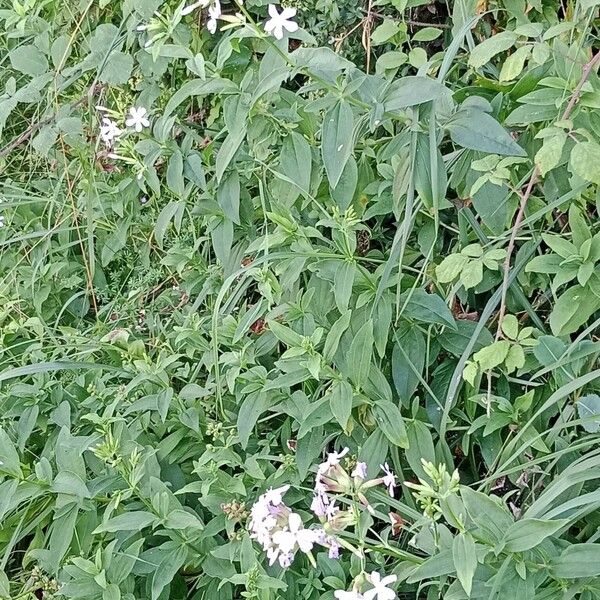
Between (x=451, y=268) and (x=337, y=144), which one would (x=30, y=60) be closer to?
(x=337, y=144)

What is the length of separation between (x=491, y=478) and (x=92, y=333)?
1.12m

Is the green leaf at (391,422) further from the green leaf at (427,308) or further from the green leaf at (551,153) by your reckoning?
the green leaf at (551,153)

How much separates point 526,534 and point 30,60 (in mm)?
1668

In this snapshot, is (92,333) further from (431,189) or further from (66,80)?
(431,189)

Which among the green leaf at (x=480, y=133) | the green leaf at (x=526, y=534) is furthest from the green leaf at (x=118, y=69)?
the green leaf at (x=526, y=534)

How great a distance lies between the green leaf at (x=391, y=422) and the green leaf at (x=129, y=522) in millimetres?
416

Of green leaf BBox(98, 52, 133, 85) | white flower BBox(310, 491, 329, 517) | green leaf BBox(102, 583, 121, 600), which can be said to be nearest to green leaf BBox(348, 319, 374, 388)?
white flower BBox(310, 491, 329, 517)

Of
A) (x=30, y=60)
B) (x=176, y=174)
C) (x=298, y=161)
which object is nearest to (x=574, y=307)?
(x=298, y=161)

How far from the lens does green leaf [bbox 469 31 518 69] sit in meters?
1.28

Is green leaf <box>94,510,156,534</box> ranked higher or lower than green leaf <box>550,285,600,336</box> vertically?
lower

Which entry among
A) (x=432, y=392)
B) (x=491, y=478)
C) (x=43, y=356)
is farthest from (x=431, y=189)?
(x=43, y=356)

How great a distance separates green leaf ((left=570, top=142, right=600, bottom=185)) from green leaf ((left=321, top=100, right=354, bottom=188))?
0.34 m

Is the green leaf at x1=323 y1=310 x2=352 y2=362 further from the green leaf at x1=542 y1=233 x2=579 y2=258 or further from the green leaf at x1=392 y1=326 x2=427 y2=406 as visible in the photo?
the green leaf at x1=542 y1=233 x2=579 y2=258

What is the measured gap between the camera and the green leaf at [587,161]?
3.58 feet
